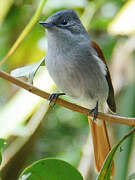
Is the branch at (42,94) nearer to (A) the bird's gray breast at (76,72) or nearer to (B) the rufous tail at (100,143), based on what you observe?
(A) the bird's gray breast at (76,72)

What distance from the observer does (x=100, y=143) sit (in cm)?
231

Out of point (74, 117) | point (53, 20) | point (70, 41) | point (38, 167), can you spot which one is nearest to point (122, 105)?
point (74, 117)

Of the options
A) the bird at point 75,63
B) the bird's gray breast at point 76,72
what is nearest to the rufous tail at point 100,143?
the bird at point 75,63

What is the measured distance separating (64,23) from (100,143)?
75 cm

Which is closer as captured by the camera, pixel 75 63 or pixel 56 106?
pixel 75 63

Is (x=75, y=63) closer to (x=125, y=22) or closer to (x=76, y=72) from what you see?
(x=76, y=72)

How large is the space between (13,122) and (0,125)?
82 mm

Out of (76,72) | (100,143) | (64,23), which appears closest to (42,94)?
(76,72)

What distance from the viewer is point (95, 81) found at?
217cm

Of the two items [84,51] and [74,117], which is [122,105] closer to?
[74,117]

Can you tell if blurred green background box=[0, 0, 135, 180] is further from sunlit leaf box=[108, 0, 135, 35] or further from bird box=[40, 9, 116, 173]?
bird box=[40, 9, 116, 173]

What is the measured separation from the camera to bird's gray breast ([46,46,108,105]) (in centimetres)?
208

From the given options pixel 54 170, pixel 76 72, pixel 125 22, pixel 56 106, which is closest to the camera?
pixel 54 170

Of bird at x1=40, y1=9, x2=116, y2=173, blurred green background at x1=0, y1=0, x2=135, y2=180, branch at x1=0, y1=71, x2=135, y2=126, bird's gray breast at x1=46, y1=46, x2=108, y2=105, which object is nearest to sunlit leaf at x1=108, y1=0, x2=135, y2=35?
blurred green background at x1=0, y1=0, x2=135, y2=180
